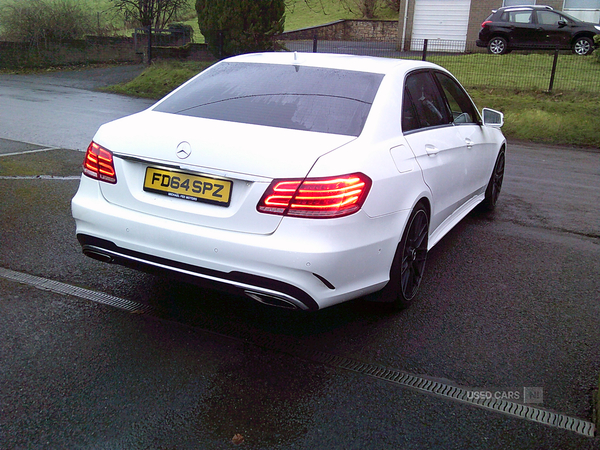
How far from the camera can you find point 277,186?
10.0 feet

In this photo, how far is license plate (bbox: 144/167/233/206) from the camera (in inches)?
125

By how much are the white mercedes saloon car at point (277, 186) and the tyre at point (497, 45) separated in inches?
769

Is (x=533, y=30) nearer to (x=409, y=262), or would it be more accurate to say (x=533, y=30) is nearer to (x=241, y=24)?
(x=241, y=24)

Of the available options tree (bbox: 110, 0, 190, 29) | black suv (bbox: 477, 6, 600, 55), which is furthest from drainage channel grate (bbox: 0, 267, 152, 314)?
tree (bbox: 110, 0, 190, 29)

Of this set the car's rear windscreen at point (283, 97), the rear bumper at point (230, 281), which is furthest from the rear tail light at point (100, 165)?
the car's rear windscreen at point (283, 97)

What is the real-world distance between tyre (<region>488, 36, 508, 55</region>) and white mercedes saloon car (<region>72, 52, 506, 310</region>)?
19.5 metres

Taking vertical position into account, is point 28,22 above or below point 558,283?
above

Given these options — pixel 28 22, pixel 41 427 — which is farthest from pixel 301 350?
pixel 28 22

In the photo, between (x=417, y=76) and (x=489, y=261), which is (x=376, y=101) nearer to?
(x=417, y=76)

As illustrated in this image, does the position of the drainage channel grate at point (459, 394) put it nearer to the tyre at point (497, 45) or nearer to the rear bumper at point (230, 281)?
the rear bumper at point (230, 281)

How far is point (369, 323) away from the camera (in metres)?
3.84

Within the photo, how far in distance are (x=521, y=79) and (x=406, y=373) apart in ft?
49.4

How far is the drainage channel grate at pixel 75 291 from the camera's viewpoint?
3.84m

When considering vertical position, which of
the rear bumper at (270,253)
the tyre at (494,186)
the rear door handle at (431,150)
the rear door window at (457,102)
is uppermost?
the rear door window at (457,102)
